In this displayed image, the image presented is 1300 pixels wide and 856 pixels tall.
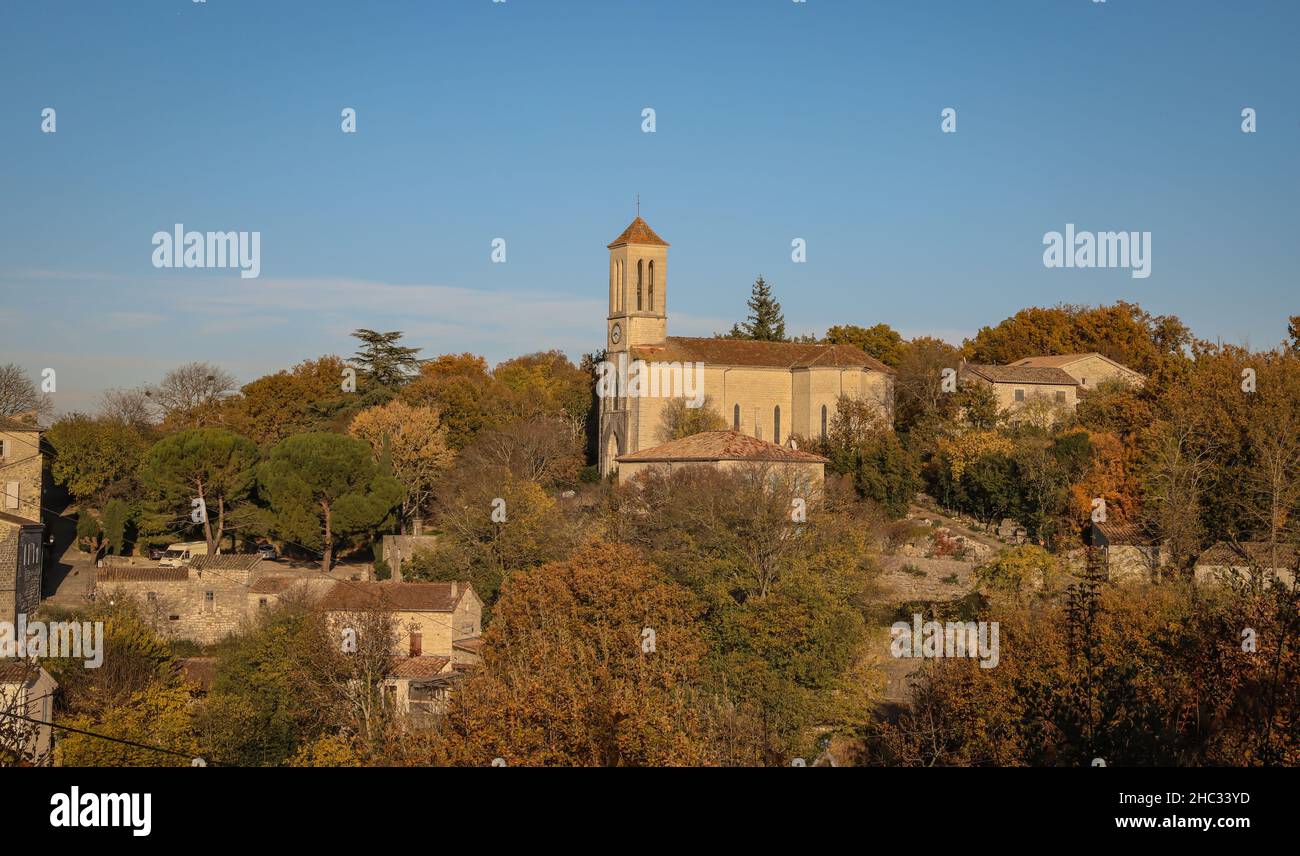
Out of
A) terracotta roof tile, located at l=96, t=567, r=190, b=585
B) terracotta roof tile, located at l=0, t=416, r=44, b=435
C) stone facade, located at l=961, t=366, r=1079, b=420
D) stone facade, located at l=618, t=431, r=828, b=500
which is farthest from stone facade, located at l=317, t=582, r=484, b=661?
stone facade, located at l=961, t=366, r=1079, b=420

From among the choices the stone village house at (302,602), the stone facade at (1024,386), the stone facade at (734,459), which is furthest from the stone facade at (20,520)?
the stone facade at (1024,386)

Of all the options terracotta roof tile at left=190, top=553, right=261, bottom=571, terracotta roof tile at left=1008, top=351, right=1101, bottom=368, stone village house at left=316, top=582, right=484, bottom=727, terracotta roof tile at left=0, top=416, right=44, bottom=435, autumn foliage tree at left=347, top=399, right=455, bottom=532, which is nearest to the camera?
stone village house at left=316, top=582, right=484, bottom=727

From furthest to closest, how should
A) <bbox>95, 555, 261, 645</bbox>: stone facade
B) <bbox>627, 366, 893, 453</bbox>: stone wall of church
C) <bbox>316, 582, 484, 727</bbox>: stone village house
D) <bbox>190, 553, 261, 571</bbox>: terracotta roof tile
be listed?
<bbox>627, 366, 893, 453</bbox>: stone wall of church
<bbox>190, 553, 261, 571</bbox>: terracotta roof tile
<bbox>95, 555, 261, 645</bbox>: stone facade
<bbox>316, 582, 484, 727</bbox>: stone village house

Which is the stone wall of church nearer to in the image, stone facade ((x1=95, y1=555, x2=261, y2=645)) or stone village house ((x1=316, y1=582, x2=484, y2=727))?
stone village house ((x1=316, y1=582, x2=484, y2=727))

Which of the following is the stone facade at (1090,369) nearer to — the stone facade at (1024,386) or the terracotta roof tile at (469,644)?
the stone facade at (1024,386)

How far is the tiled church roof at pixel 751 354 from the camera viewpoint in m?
50.3

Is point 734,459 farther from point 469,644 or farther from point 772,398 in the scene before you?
point 469,644

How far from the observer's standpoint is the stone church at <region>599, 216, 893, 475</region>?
A: 163ft

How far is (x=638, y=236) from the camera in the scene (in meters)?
53.7

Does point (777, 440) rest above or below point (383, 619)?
above
